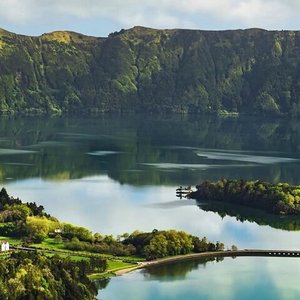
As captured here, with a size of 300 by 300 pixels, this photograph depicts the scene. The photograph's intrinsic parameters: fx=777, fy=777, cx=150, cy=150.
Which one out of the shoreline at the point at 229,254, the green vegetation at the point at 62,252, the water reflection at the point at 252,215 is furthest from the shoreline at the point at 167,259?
the water reflection at the point at 252,215

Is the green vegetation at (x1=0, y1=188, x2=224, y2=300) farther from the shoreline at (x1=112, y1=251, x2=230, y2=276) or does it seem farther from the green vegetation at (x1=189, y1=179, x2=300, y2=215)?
the green vegetation at (x1=189, y1=179, x2=300, y2=215)

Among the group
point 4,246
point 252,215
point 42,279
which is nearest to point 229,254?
point 4,246

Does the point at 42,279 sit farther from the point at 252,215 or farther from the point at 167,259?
the point at 252,215

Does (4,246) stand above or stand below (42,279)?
below

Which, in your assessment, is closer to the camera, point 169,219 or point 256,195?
point 169,219

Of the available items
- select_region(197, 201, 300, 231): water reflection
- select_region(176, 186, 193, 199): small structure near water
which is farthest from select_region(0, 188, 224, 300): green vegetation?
select_region(176, 186, 193, 199): small structure near water

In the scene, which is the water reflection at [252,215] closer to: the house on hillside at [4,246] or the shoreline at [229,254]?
the shoreline at [229,254]

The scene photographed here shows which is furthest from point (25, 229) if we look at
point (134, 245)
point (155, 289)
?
point (155, 289)

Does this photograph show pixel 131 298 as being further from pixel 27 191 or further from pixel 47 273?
pixel 27 191
